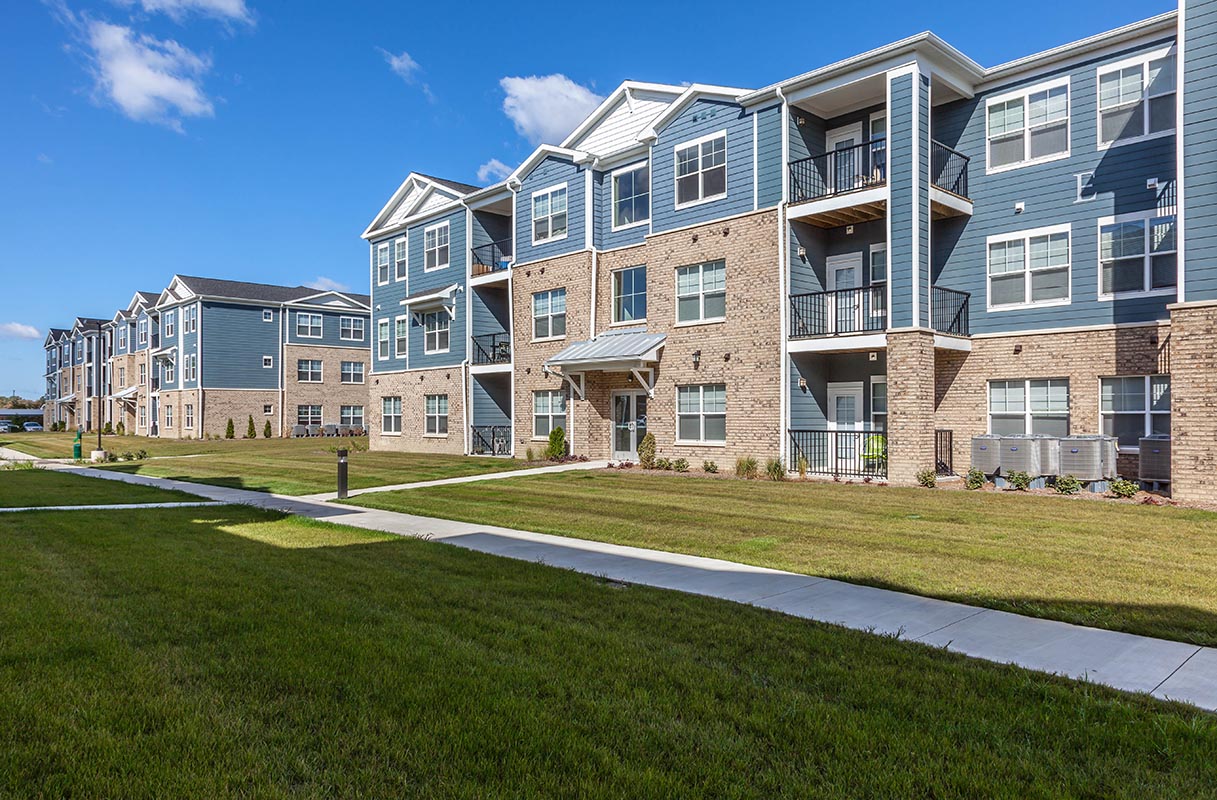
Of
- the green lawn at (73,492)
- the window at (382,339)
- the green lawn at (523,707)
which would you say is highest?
the window at (382,339)

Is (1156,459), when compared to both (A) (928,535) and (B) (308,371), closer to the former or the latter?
(A) (928,535)

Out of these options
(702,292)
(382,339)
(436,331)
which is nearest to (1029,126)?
(702,292)

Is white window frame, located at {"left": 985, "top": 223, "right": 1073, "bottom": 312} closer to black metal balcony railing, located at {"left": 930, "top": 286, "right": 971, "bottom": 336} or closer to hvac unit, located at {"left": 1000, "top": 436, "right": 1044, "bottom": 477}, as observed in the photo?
black metal balcony railing, located at {"left": 930, "top": 286, "right": 971, "bottom": 336}

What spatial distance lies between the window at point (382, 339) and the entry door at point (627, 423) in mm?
14639

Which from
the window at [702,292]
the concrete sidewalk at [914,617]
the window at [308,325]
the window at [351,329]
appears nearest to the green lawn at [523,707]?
the concrete sidewalk at [914,617]

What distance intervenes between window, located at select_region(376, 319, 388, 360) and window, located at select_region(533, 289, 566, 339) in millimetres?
10825

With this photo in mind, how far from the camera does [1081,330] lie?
1753cm

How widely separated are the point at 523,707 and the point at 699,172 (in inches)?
785

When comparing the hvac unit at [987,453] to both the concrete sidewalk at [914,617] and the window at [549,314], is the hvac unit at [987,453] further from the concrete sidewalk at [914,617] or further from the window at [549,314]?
the window at [549,314]

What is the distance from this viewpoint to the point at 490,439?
30.3 meters

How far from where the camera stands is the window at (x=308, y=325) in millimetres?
51750

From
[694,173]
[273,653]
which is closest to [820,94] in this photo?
[694,173]

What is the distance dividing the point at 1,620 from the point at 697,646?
5.41 metres

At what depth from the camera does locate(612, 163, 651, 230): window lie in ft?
80.8
